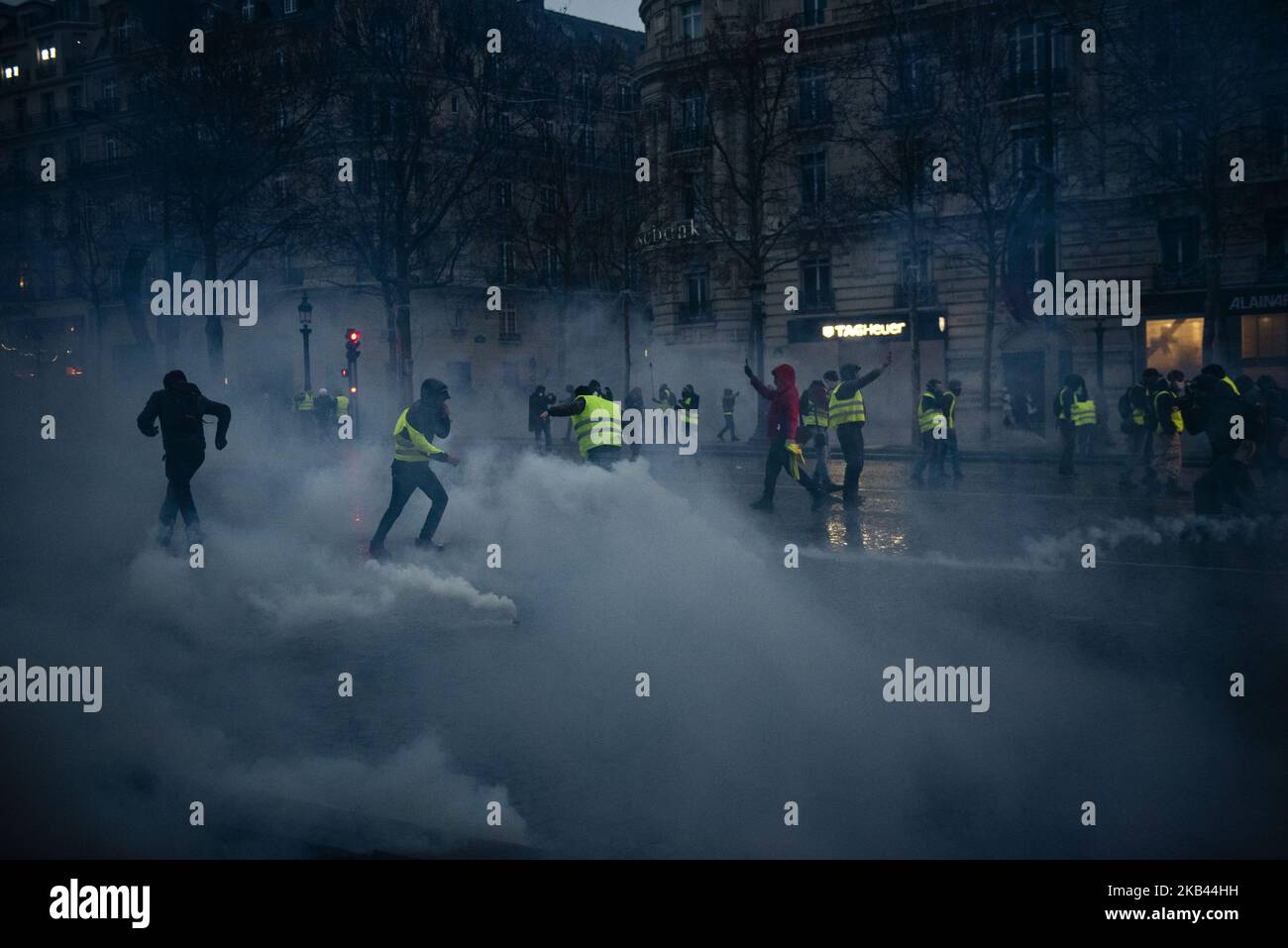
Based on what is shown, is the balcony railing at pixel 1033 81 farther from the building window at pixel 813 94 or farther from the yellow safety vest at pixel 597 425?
the yellow safety vest at pixel 597 425

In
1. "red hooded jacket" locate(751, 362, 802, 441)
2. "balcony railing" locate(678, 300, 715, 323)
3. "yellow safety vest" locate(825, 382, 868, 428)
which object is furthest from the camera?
"balcony railing" locate(678, 300, 715, 323)

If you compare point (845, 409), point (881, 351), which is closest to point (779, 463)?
point (845, 409)

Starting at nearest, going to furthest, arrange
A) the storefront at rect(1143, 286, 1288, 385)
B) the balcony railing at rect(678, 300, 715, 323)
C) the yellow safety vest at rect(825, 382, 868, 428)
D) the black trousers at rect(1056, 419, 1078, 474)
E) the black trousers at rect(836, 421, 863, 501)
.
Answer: the yellow safety vest at rect(825, 382, 868, 428) < the black trousers at rect(836, 421, 863, 501) < the black trousers at rect(1056, 419, 1078, 474) < the storefront at rect(1143, 286, 1288, 385) < the balcony railing at rect(678, 300, 715, 323)

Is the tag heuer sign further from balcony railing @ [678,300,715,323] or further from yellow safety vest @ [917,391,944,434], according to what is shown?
yellow safety vest @ [917,391,944,434]

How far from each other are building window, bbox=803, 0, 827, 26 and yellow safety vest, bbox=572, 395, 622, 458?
27.5 meters

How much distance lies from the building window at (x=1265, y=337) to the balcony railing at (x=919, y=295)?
877 centimetres

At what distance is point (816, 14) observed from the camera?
37.5m

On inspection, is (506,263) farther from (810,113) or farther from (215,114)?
(215,114)

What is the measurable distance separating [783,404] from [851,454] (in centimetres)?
198

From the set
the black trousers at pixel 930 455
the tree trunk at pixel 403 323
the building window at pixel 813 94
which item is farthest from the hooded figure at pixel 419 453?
the building window at pixel 813 94

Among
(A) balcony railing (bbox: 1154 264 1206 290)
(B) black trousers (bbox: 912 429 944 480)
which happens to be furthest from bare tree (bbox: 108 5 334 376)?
(A) balcony railing (bbox: 1154 264 1206 290)

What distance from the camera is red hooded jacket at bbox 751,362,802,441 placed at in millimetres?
14547

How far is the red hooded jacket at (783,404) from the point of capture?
14547mm
